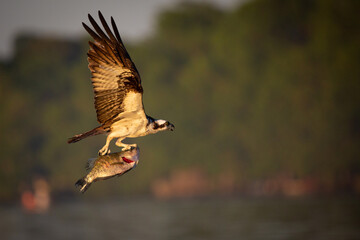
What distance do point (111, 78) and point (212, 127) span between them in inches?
2319

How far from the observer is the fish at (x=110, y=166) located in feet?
20.3

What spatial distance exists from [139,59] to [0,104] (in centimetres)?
1354

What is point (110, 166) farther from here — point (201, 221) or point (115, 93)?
point (201, 221)

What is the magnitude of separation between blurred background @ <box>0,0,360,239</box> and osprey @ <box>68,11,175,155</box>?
36.5m

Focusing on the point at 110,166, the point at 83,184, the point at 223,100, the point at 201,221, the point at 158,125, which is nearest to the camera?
the point at 83,184

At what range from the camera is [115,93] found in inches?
287

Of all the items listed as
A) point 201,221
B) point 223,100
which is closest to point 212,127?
point 223,100

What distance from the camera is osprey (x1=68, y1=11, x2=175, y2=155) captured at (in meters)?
6.81

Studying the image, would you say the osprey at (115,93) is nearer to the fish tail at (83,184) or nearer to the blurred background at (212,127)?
the fish tail at (83,184)

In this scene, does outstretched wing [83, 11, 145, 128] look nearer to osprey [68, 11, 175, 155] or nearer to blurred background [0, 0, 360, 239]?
osprey [68, 11, 175, 155]

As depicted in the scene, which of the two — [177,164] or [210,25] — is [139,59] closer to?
[210,25]

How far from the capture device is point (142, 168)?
65250 mm

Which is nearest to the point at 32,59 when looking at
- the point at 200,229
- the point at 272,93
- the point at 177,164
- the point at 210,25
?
the point at 210,25

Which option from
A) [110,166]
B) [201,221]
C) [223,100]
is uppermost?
[110,166]
